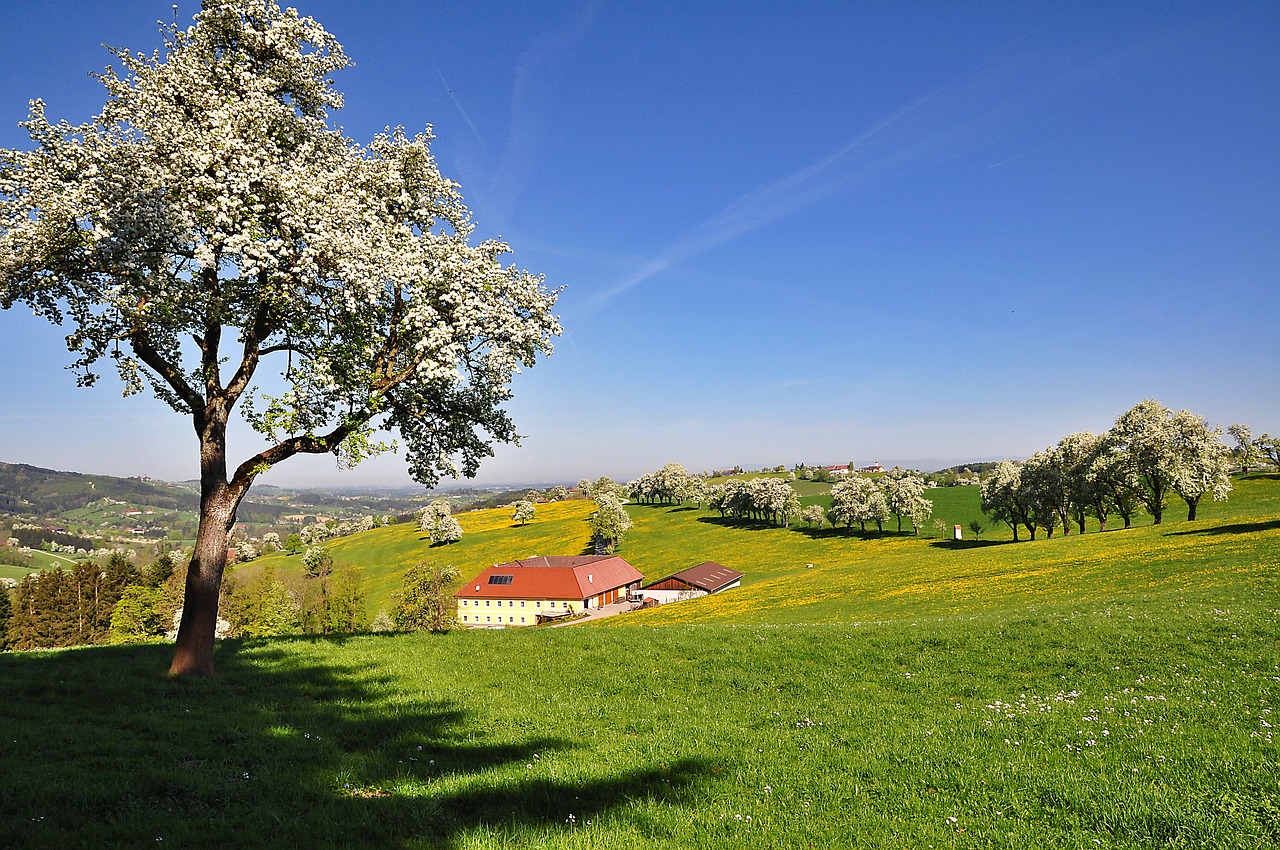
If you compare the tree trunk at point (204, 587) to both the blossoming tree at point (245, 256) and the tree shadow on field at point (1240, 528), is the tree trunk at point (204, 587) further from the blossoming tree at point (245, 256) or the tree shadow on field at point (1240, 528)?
the tree shadow on field at point (1240, 528)

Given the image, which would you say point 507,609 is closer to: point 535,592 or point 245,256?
point 535,592

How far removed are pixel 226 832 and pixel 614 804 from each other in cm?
452

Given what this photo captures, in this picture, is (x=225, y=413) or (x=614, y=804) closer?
(x=614, y=804)

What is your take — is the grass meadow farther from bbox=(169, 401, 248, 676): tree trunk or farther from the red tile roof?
the red tile roof

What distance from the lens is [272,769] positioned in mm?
8812

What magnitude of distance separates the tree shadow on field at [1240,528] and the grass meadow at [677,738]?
127ft

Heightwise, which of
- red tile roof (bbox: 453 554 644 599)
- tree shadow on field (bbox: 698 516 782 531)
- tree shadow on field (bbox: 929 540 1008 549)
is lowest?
red tile roof (bbox: 453 554 644 599)

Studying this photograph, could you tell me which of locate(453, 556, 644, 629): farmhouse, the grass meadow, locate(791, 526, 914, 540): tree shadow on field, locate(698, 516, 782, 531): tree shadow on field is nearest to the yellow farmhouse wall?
locate(453, 556, 644, 629): farmhouse

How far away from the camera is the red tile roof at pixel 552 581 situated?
326 ft

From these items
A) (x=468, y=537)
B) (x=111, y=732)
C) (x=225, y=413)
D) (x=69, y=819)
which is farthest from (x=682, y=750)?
(x=468, y=537)

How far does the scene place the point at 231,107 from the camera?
15023 millimetres

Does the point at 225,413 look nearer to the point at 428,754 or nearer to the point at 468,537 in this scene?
the point at 428,754

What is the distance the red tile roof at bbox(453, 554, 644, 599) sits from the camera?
9938cm

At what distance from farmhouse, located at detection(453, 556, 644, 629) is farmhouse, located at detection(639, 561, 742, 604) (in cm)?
814
